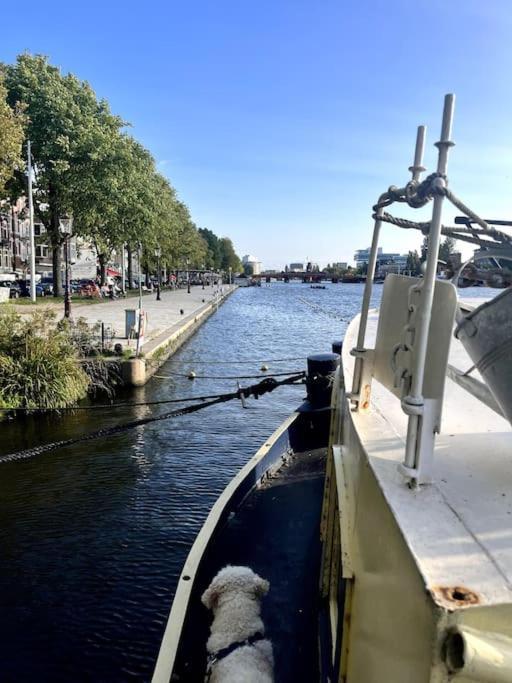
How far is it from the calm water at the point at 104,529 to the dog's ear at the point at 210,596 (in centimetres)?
142

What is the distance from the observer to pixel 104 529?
7.85 m

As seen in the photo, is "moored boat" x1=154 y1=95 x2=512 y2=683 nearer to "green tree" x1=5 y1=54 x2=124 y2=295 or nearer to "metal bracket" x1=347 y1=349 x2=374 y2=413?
"metal bracket" x1=347 y1=349 x2=374 y2=413

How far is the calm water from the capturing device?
566 cm

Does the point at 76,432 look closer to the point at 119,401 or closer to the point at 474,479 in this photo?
the point at 119,401

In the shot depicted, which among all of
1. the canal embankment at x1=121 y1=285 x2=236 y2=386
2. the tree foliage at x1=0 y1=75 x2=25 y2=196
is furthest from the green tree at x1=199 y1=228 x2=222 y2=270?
the tree foliage at x1=0 y1=75 x2=25 y2=196

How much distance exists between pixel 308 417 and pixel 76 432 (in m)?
5.92

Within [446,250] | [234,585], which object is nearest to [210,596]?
[234,585]

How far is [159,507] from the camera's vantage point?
855 cm

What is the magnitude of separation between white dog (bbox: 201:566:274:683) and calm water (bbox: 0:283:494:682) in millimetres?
1628

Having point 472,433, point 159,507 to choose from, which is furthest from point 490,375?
point 159,507

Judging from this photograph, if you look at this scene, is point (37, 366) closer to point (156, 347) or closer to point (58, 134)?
point (156, 347)

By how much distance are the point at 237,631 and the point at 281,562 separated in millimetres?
1137

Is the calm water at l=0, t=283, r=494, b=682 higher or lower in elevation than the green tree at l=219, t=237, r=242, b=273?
lower

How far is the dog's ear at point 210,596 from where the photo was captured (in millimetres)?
4543
